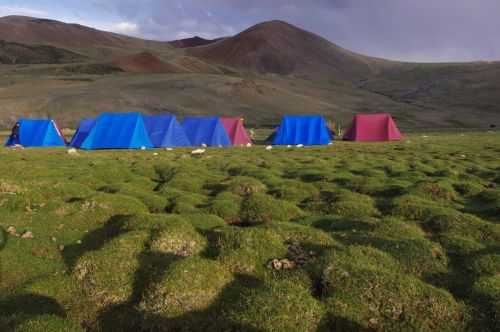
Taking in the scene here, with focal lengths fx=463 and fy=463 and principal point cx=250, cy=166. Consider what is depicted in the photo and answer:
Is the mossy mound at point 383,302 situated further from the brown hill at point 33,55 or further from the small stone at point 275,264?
the brown hill at point 33,55

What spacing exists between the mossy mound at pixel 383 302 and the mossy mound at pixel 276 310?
0.99 ft

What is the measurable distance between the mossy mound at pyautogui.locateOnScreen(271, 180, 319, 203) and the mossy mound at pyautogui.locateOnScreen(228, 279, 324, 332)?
6602 millimetres

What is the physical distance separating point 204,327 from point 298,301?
1246 mm

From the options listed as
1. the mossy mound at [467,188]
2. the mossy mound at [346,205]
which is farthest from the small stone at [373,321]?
the mossy mound at [467,188]

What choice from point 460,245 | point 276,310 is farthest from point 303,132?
point 276,310

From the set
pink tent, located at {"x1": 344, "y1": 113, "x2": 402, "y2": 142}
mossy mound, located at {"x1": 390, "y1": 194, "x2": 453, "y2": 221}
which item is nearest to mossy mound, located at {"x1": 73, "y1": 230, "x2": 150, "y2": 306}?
mossy mound, located at {"x1": 390, "y1": 194, "x2": 453, "y2": 221}

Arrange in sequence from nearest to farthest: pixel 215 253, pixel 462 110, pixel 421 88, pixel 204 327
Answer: pixel 204 327 → pixel 215 253 → pixel 462 110 → pixel 421 88

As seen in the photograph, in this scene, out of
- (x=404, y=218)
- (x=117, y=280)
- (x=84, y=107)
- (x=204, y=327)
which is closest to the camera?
(x=204, y=327)

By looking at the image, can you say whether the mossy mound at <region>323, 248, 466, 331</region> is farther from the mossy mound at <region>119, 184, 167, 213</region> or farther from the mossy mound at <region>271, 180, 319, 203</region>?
the mossy mound at <region>271, 180, 319, 203</region>

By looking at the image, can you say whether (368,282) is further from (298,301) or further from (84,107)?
(84,107)

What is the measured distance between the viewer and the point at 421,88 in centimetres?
15338

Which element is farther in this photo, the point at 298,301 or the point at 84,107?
the point at 84,107

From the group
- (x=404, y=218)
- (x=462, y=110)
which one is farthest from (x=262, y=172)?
(x=462, y=110)

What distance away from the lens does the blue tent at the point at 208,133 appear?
113 feet
